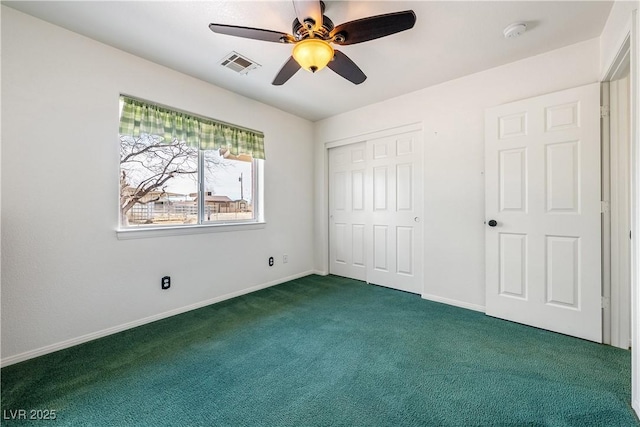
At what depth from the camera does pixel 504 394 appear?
152cm

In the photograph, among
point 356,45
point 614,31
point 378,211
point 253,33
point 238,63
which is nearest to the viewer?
point 253,33

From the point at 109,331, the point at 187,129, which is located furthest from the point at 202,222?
the point at 109,331

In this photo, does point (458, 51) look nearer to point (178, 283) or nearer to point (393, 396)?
point (393, 396)

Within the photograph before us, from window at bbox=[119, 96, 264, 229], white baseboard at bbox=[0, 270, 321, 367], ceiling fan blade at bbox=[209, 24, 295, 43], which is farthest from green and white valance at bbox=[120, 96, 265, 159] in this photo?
white baseboard at bbox=[0, 270, 321, 367]

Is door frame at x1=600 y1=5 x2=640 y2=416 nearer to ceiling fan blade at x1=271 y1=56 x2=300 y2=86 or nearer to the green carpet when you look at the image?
the green carpet

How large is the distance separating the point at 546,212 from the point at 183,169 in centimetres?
354

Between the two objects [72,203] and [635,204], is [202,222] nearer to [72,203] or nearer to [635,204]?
[72,203]

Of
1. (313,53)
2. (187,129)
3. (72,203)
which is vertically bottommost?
(72,203)

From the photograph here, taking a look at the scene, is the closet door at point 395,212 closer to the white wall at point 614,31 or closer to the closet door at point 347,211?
the closet door at point 347,211

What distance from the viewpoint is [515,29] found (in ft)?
Answer: 6.48

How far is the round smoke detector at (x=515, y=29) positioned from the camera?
1943 mm

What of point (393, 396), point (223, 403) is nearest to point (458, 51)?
point (393, 396)

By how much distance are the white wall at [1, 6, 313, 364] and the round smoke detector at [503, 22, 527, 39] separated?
2.81 m

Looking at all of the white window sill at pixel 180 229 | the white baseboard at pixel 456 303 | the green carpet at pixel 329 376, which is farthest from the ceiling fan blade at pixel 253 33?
the white baseboard at pixel 456 303
